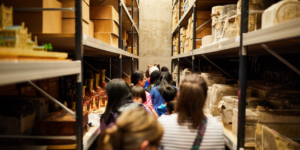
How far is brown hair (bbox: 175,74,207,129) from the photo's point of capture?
3.86 ft

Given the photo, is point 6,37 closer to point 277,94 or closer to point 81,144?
point 81,144

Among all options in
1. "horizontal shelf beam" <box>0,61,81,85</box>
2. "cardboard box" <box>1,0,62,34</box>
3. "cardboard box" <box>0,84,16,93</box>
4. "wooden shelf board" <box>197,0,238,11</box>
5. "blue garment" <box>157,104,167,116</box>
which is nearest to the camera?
"horizontal shelf beam" <box>0,61,81,85</box>

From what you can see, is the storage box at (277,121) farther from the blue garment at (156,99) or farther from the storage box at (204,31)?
the storage box at (204,31)

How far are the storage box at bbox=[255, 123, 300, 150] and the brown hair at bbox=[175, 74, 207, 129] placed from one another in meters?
0.51

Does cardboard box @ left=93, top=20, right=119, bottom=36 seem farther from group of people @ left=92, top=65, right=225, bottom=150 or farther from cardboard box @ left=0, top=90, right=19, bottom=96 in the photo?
cardboard box @ left=0, top=90, right=19, bottom=96

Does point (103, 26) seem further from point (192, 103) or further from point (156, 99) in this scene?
point (192, 103)

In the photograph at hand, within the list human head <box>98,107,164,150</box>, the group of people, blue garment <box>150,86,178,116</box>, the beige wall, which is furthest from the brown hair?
the beige wall

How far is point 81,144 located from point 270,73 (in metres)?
2.91

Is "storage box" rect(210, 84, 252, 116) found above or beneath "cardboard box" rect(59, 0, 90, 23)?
beneath

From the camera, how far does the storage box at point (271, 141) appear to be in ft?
3.79

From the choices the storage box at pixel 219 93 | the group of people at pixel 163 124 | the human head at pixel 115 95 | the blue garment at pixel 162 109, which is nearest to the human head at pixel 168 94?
the blue garment at pixel 162 109

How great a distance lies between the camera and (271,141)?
4.12 feet

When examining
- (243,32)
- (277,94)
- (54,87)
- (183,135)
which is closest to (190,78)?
(183,135)

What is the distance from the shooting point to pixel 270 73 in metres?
2.92
